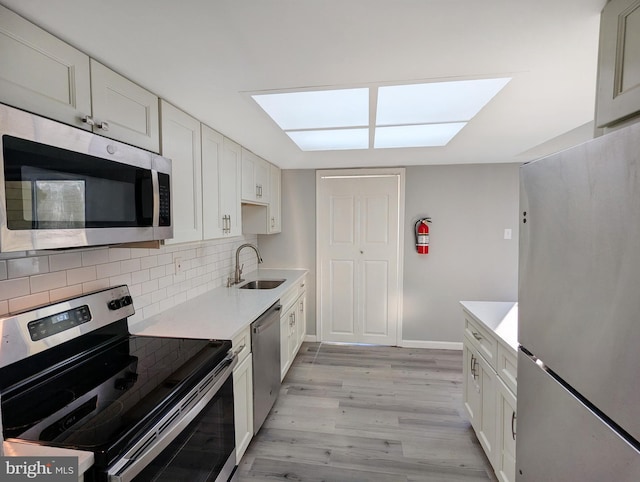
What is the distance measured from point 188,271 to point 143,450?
151cm

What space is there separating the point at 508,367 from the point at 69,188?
2.01 meters

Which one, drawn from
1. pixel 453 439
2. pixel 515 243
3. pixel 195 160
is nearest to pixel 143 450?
pixel 195 160

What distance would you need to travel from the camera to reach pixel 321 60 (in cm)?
123

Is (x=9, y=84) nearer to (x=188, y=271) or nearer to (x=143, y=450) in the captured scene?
(x=143, y=450)

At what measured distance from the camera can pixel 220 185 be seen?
85.0 inches

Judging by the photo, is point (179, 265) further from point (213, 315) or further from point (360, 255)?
point (360, 255)

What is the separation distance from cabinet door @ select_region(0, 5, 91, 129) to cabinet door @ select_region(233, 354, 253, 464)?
1408 mm

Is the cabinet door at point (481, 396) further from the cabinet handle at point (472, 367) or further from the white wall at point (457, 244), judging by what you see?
the white wall at point (457, 244)

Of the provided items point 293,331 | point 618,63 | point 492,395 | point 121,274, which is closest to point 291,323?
point 293,331

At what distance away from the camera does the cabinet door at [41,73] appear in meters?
0.89

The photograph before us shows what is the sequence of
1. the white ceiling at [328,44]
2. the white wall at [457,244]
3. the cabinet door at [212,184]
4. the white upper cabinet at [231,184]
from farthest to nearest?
the white wall at [457,244] → the white upper cabinet at [231,184] → the cabinet door at [212,184] → the white ceiling at [328,44]

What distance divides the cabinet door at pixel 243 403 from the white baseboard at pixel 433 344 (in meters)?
2.28

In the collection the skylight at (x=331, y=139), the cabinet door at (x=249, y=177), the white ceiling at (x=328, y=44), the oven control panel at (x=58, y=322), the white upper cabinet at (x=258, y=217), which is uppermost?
the skylight at (x=331, y=139)

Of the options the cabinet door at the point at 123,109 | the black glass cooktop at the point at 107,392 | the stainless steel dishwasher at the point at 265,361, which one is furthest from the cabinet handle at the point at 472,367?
the cabinet door at the point at 123,109
